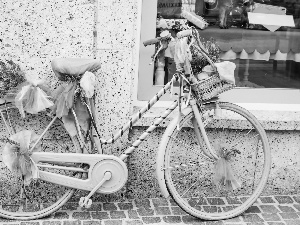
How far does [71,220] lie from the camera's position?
5.53 metres

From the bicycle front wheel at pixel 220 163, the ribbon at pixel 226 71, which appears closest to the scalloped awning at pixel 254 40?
the bicycle front wheel at pixel 220 163

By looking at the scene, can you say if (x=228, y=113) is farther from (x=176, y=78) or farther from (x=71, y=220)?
(x=71, y=220)

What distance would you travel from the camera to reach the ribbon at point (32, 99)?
17.3ft

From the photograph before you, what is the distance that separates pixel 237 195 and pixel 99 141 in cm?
149

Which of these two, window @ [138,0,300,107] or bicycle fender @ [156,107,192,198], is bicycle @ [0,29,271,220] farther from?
window @ [138,0,300,107]

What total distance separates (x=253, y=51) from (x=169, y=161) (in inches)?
64.0

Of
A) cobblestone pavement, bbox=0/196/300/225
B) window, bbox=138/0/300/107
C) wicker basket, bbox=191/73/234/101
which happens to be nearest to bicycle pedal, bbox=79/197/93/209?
cobblestone pavement, bbox=0/196/300/225

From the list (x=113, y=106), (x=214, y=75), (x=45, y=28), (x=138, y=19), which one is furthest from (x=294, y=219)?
(x=45, y=28)

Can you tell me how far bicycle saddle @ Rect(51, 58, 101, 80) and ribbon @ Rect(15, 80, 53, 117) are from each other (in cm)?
19

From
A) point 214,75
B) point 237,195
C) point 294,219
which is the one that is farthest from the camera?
point 237,195

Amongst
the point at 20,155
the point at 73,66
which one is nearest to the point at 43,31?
the point at 73,66

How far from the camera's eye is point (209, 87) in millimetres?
5387

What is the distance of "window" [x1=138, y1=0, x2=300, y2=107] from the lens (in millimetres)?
6117

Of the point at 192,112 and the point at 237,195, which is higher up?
the point at 192,112
